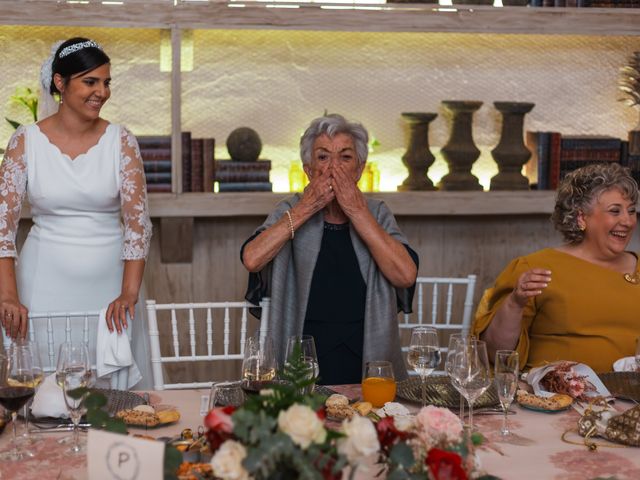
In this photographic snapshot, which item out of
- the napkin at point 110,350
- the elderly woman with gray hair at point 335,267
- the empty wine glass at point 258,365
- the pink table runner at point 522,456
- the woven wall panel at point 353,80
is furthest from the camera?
the woven wall panel at point 353,80

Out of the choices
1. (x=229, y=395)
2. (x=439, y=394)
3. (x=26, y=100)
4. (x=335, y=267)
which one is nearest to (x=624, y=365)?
(x=439, y=394)

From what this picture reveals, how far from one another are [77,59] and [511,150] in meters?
1.78

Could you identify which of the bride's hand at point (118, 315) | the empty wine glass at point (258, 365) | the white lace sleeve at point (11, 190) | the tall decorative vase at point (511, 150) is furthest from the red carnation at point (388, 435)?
the tall decorative vase at point (511, 150)

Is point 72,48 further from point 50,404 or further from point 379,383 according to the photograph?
point 379,383

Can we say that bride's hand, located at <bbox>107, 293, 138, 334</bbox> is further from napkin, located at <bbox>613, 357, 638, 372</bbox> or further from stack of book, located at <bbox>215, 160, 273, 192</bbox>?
napkin, located at <bbox>613, 357, 638, 372</bbox>

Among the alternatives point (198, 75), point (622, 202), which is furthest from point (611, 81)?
point (198, 75)

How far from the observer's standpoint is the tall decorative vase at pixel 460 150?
3.73m

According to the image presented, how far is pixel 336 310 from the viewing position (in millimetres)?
2711

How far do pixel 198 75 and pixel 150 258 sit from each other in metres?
0.72

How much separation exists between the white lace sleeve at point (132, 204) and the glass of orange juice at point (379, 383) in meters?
1.13

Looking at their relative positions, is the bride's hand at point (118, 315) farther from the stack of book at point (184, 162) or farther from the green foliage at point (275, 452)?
the green foliage at point (275, 452)

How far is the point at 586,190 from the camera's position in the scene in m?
2.69

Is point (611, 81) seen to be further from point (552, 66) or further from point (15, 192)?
point (15, 192)

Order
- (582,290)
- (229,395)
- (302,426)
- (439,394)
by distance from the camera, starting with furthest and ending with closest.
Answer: (582,290)
(439,394)
(229,395)
(302,426)
